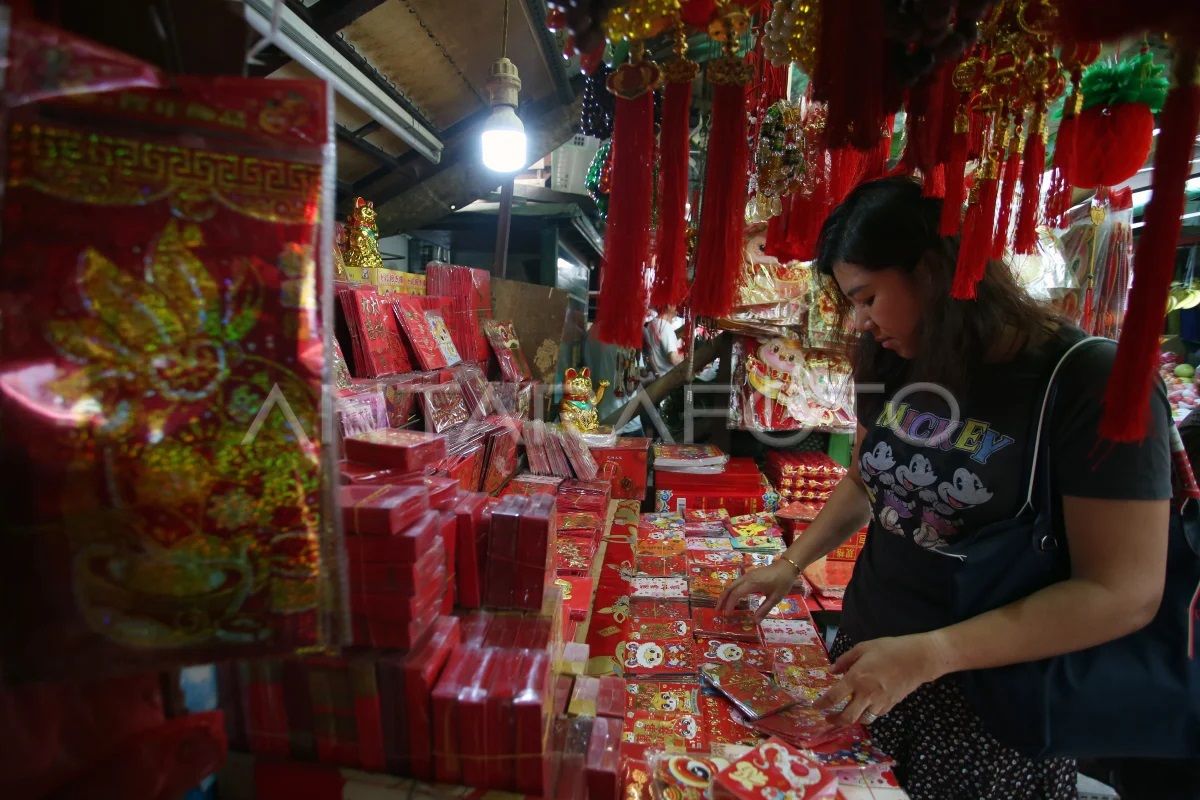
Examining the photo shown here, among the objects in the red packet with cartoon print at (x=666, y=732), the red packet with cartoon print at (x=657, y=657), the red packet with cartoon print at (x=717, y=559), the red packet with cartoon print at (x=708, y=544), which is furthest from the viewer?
the red packet with cartoon print at (x=708, y=544)

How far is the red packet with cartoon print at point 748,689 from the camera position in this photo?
129 centimetres

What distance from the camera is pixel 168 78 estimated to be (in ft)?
1.61

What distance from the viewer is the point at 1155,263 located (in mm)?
590

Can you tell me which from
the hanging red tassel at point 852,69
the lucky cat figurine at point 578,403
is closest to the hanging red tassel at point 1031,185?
the hanging red tassel at point 852,69

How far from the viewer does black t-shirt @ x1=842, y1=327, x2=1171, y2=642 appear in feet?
3.02

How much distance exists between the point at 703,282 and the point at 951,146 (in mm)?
431

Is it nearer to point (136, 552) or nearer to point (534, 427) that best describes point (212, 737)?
point (136, 552)

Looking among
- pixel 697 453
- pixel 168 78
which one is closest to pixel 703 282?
pixel 168 78

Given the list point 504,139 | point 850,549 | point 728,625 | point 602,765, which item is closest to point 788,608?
point 728,625

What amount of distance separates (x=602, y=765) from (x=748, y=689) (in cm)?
67

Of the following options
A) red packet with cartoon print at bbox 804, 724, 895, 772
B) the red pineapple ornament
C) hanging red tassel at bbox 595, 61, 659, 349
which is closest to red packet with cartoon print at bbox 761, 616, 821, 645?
red packet with cartoon print at bbox 804, 724, 895, 772

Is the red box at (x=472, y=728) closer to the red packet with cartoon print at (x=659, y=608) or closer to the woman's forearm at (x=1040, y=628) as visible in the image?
the woman's forearm at (x=1040, y=628)

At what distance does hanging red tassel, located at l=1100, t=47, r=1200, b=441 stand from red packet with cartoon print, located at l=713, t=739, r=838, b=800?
0.68 metres

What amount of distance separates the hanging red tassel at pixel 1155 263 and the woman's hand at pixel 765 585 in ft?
3.52
